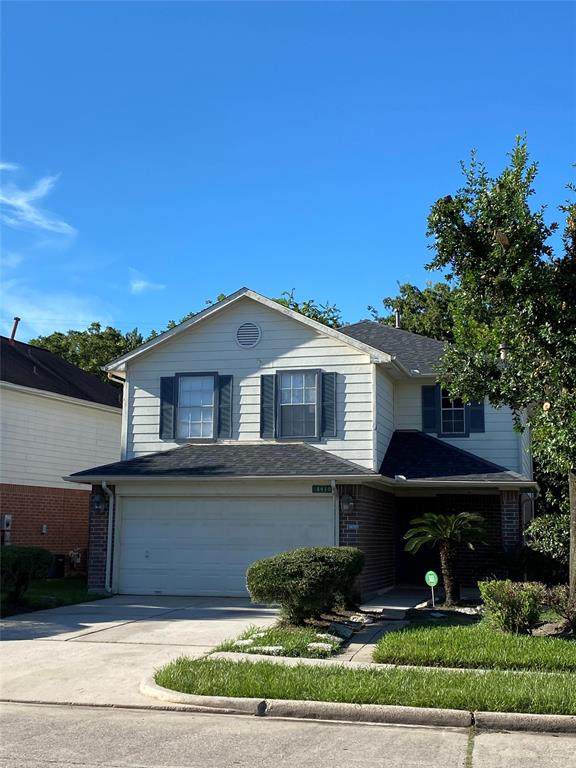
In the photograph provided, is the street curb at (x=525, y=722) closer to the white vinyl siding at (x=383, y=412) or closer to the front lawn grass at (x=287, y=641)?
the front lawn grass at (x=287, y=641)

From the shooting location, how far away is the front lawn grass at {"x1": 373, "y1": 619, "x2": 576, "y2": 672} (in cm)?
951

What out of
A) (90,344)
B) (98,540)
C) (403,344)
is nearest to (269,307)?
(403,344)

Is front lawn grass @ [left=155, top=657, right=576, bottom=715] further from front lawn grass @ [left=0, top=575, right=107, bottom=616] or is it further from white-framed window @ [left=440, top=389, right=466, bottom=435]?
white-framed window @ [left=440, top=389, right=466, bottom=435]

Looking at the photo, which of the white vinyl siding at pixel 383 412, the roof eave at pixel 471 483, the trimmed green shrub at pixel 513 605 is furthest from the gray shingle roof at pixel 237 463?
the trimmed green shrub at pixel 513 605

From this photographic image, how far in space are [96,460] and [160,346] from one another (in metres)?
7.49

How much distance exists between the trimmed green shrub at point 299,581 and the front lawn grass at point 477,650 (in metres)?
1.48

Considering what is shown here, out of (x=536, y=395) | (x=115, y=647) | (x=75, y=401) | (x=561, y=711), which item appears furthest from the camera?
(x=75, y=401)

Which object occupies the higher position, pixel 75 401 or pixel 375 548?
pixel 75 401

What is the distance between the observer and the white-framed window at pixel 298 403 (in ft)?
61.3

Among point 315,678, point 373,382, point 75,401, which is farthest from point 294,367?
point 315,678

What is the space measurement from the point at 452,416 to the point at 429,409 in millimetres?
598

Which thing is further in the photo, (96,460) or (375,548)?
(96,460)

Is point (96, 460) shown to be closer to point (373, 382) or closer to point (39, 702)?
point (373, 382)

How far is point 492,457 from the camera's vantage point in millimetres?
19938
